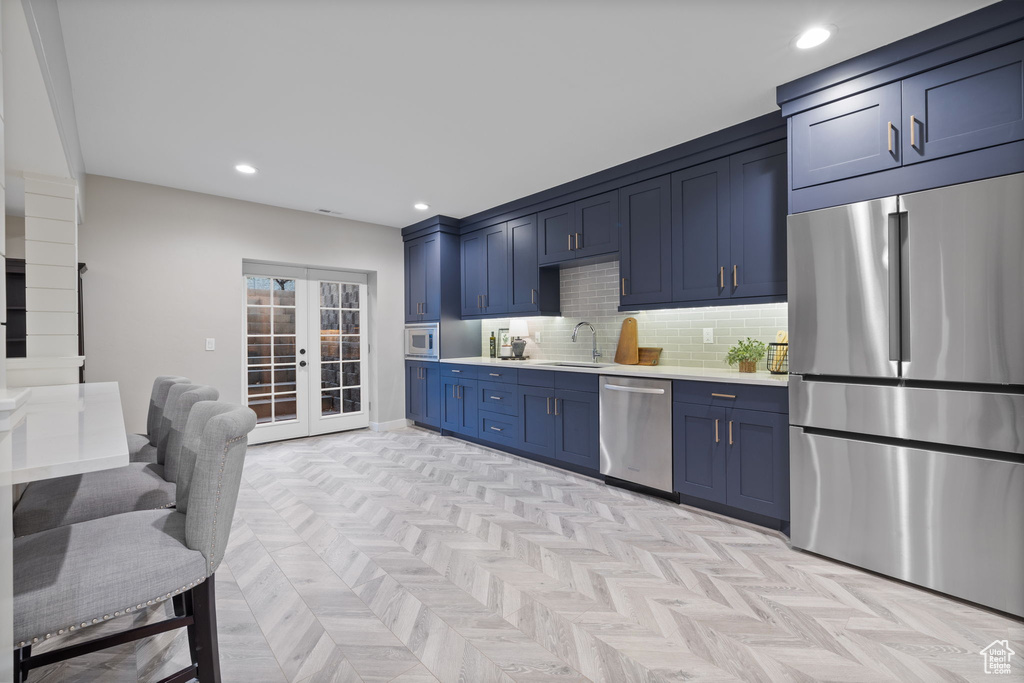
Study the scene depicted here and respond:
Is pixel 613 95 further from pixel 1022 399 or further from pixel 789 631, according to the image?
pixel 789 631

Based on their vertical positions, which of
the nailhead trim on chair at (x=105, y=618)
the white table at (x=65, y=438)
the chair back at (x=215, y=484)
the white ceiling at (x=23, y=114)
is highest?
the white ceiling at (x=23, y=114)

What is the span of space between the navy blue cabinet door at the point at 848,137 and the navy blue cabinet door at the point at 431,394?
398 cm

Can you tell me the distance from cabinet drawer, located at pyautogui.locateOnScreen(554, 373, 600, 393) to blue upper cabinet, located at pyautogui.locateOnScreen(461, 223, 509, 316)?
1.21 m

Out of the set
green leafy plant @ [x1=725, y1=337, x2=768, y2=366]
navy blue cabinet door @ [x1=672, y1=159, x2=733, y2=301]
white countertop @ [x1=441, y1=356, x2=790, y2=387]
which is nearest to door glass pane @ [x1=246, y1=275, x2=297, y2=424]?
white countertop @ [x1=441, y1=356, x2=790, y2=387]

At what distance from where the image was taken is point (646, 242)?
11.8ft

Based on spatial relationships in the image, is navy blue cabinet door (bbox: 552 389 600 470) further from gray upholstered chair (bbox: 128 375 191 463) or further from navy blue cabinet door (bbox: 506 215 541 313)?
gray upholstered chair (bbox: 128 375 191 463)

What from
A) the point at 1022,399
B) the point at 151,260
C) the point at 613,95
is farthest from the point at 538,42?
the point at 151,260

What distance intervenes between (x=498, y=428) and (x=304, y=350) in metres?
2.44

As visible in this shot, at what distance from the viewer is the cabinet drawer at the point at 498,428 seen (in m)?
4.44

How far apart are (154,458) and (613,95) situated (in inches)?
127

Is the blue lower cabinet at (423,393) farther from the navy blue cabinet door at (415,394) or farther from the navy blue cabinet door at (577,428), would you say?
the navy blue cabinet door at (577,428)

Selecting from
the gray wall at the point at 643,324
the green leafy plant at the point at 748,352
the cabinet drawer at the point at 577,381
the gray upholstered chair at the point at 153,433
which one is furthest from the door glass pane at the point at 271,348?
the green leafy plant at the point at 748,352

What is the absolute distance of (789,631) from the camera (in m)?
1.86

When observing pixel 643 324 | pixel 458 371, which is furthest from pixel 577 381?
pixel 458 371
